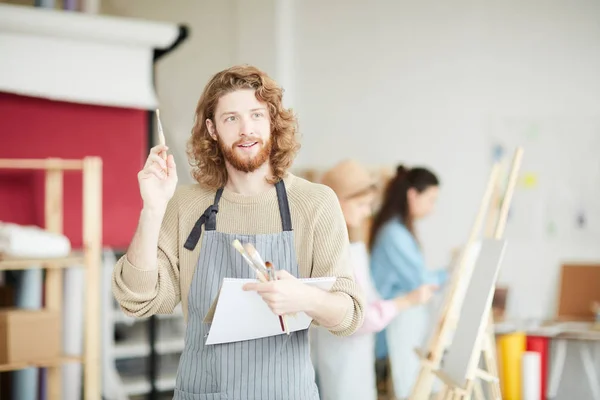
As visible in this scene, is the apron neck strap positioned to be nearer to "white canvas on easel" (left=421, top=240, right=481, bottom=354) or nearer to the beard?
the beard

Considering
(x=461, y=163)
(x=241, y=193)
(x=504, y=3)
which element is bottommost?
(x=241, y=193)

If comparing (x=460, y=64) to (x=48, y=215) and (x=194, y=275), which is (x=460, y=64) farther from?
(x=194, y=275)

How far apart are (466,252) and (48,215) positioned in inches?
80.1

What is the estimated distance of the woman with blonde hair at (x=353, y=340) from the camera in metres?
2.68

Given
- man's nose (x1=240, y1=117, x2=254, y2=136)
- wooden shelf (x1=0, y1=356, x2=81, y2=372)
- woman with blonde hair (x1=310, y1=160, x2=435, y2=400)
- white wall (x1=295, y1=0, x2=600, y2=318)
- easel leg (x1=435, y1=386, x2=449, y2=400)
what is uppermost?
white wall (x1=295, y1=0, x2=600, y2=318)

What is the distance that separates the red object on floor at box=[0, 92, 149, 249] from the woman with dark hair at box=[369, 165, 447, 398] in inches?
56.0

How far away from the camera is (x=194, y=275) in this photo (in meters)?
1.61

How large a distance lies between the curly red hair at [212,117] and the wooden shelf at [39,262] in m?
2.03

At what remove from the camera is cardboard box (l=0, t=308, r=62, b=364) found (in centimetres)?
346

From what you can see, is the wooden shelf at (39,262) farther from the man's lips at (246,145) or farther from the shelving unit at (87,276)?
the man's lips at (246,145)

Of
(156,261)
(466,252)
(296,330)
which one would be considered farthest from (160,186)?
(466,252)

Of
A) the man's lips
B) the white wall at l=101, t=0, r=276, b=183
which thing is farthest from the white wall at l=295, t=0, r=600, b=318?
the man's lips

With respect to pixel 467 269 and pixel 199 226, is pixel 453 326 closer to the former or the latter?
pixel 467 269

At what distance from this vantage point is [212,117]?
1649 mm
